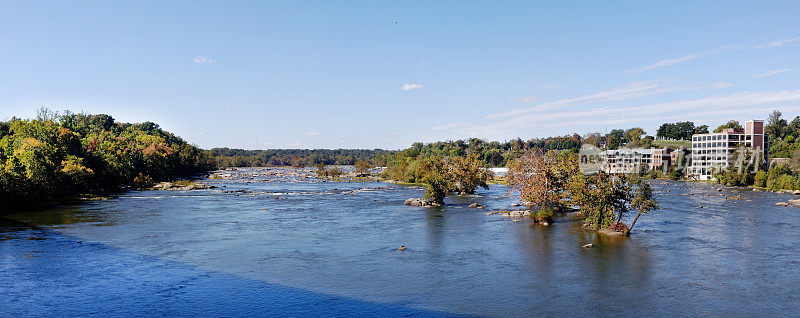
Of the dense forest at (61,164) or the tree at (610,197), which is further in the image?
the dense forest at (61,164)

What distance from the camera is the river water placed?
27.8 metres

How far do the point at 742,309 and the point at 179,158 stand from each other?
160985 millimetres

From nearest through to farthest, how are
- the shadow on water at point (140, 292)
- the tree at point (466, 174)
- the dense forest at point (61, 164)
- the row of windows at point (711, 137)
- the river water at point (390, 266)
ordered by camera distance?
the shadow on water at point (140, 292) → the river water at point (390, 266) → the dense forest at point (61, 164) → the tree at point (466, 174) → the row of windows at point (711, 137)

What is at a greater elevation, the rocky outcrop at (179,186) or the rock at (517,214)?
the rocky outcrop at (179,186)

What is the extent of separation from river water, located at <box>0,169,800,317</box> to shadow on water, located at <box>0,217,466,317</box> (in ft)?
0.38

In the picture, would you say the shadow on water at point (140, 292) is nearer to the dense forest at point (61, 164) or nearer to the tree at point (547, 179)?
the dense forest at point (61, 164)

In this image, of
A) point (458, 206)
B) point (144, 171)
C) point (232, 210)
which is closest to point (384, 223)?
point (458, 206)

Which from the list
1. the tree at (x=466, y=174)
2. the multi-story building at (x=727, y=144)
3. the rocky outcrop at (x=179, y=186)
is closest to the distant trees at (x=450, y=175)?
the tree at (x=466, y=174)

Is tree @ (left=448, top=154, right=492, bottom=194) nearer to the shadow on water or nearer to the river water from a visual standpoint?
the river water

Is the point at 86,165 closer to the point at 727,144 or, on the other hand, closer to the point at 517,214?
the point at 517,214

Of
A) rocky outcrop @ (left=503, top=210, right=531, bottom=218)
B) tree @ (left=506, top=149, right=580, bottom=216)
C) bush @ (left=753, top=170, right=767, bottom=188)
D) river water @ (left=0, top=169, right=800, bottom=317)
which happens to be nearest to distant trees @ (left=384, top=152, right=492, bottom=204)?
river water @ (left=0, top=169, right=800, bottom=317)

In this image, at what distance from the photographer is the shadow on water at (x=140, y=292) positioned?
26.8 metres

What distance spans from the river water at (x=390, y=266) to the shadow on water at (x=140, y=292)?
117 millimetres

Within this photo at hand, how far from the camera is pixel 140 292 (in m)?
29.8
